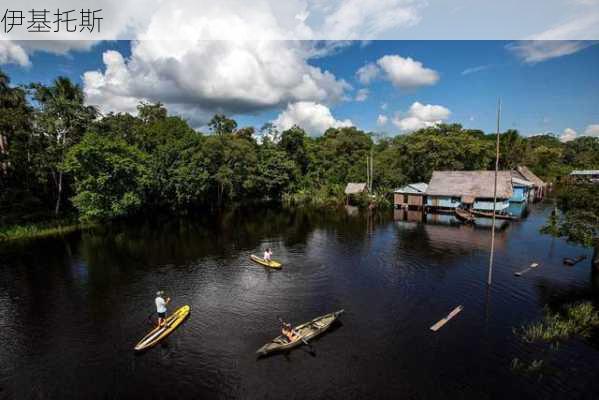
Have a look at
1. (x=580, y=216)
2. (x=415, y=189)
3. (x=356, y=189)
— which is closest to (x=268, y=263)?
(x=580, y=216)

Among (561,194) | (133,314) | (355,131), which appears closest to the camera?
(133,314)

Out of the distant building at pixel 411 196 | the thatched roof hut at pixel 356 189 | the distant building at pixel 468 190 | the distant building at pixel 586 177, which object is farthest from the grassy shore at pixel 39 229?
the distant building at pixel 586 177

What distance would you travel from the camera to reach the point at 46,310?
18.8 m

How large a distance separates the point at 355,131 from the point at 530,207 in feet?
147

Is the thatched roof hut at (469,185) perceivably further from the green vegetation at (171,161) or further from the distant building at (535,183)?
the distant building at (535,183)

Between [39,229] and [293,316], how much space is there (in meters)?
34.7

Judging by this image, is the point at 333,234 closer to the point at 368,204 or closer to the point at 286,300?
the point at 286,300

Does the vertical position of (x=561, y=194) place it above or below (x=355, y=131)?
below

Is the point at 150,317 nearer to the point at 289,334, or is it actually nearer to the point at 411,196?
the point at 289,334

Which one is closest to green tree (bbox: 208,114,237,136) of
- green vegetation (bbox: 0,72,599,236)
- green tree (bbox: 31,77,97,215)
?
green vegetation (bbox: 0,72,599,236)

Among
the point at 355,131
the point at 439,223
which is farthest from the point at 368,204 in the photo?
the point at 355,131

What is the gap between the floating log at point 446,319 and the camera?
16.3 metres

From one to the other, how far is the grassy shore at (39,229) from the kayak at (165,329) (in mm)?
28115

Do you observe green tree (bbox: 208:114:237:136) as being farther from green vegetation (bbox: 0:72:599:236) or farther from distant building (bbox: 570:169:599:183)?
distant building (bbox: 570:169:599:183)
